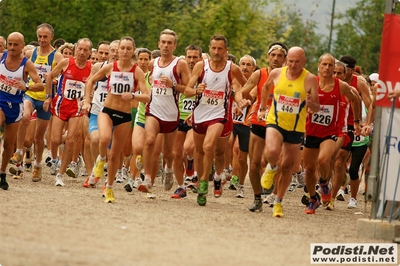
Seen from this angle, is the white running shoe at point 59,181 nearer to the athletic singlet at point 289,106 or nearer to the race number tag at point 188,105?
the race number tag at point 188,105

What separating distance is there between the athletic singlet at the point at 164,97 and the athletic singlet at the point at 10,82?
1.96 metres

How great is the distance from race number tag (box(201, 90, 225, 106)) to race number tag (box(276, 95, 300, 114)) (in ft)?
5.55

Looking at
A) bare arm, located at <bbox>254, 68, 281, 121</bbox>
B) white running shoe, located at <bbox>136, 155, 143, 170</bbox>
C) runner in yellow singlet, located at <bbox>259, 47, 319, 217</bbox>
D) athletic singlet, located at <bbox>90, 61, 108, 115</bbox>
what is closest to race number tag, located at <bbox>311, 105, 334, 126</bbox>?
bare arm, located at <bbox>254, 68, 281, 121</bbox>

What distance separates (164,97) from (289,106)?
2.34 metres

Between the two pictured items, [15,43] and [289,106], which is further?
[15,43]

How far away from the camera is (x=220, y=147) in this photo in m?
16.8

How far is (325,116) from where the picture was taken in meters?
15.9

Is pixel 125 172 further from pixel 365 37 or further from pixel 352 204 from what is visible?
pixel 365 37

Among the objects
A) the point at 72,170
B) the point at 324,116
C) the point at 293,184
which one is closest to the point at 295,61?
the point at 324,116

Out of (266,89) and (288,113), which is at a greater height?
(266,89)

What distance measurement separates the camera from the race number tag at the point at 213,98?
1605 cm

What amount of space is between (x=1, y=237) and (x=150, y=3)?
28644 millimetres

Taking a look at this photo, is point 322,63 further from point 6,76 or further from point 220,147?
point 6,76

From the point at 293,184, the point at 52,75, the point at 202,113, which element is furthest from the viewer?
the point at 293,184
